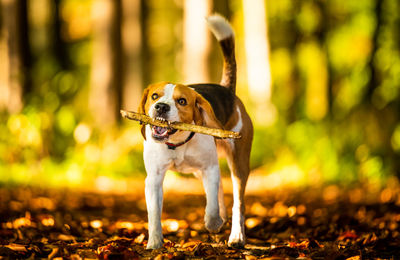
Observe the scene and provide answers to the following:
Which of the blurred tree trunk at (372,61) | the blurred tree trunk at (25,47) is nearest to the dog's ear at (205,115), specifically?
the blurred tree trunk at (372,61)

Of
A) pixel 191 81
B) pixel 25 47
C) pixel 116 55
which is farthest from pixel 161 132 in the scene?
pixel 116 55

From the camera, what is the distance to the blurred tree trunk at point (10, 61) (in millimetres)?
11820

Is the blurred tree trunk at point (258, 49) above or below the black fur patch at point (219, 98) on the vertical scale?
above

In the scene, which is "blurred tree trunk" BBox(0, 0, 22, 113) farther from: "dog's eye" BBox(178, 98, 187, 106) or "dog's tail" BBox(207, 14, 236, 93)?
"dog's eye" BBox(178, 98, 187, 106)

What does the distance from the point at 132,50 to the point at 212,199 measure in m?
16.7

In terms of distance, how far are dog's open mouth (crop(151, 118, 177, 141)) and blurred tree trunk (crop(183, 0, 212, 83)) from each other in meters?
7.59

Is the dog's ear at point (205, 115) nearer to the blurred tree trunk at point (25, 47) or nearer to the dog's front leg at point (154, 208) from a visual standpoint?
the dog's front leg at point (154, 208)

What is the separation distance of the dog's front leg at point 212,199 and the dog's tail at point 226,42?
126cm

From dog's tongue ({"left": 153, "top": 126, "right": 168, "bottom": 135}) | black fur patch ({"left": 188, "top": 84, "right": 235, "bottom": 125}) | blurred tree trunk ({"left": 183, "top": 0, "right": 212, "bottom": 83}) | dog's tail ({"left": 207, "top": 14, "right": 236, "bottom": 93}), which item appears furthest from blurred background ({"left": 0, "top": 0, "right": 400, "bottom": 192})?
dog's tongue ({"left": 153, "top": 126, "right": 168, "bottom": 135})

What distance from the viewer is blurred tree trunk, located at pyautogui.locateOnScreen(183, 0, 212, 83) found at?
1152cm

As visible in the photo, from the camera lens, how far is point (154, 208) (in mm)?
4105

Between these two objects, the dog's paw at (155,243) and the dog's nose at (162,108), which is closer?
the dog's nose at (162,108)

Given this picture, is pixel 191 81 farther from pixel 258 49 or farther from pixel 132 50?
pixel 132 50

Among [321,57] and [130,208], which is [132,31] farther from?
[130,208]
